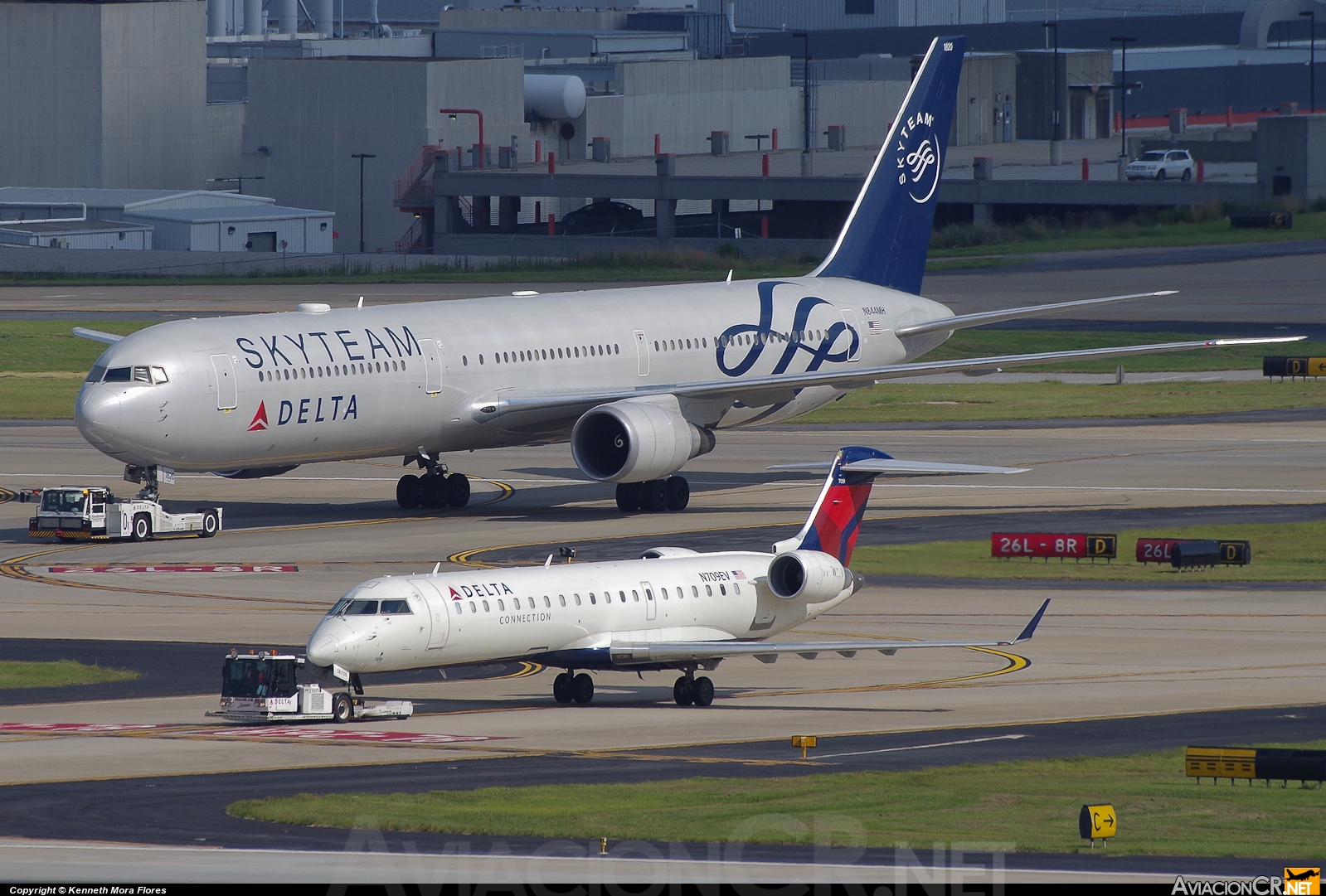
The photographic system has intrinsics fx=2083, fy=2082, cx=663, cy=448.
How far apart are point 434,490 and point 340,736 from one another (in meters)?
24.6

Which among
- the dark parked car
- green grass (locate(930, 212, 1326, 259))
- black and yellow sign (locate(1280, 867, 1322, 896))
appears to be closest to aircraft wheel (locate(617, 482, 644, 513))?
black and yellow sign (locate(1280, 867, 1322, 896))

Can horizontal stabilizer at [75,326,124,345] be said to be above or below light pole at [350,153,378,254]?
below

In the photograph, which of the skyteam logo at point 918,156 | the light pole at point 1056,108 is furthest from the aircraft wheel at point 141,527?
the light pole at point 1056,108

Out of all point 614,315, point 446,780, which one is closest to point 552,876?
point 446,780

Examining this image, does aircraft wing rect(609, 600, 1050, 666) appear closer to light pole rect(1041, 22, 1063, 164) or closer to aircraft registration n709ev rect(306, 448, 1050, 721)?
aircraft registration n709ev rect(306, 448, 1050, 721)

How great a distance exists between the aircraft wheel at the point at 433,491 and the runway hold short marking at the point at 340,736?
23.6 meters

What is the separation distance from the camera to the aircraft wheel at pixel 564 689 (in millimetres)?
36625

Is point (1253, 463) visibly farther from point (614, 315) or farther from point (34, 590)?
point (34, 590)

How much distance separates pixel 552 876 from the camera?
21766 mm

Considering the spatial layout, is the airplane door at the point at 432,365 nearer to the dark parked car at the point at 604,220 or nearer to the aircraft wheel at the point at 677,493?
the aircraft wheel at the point at 677,493

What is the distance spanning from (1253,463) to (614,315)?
2084cm

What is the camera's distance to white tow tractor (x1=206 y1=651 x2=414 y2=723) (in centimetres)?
3397

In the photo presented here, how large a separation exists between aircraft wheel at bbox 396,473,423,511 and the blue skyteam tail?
1619cm

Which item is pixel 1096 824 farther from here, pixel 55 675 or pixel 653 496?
pixel 653 496
